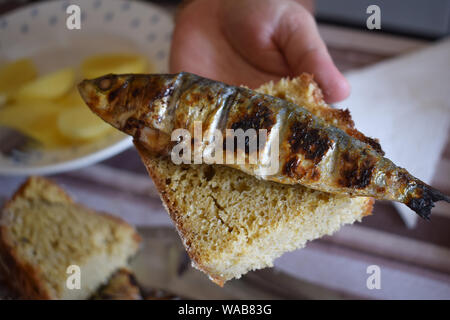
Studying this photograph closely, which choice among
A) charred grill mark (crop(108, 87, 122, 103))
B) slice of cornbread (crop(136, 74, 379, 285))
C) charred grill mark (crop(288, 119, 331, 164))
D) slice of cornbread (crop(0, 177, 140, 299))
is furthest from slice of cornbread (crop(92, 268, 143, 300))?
charred grill mark (crop(288, 119, 331, 164))

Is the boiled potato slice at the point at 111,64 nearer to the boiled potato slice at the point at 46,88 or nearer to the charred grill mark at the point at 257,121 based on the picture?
the boiled potato slice at the point at 46,88

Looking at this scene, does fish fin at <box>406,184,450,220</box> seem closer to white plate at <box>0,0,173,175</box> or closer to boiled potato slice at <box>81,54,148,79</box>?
boiled potato slice at <box>81,54,148,79</box>

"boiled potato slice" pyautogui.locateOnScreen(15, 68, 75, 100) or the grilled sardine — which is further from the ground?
"boiled potato slice" pyautogui.locateOnScreen(15, 68, 75, 100)

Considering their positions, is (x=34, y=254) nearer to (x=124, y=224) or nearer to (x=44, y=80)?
(x=124, y=224)

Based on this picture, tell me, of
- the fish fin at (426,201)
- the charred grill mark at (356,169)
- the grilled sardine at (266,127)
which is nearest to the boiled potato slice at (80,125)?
the grilled sardine at (266,127)

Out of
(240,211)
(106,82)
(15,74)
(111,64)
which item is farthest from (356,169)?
(15,74)

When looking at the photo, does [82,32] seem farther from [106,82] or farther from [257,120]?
[257,120]
